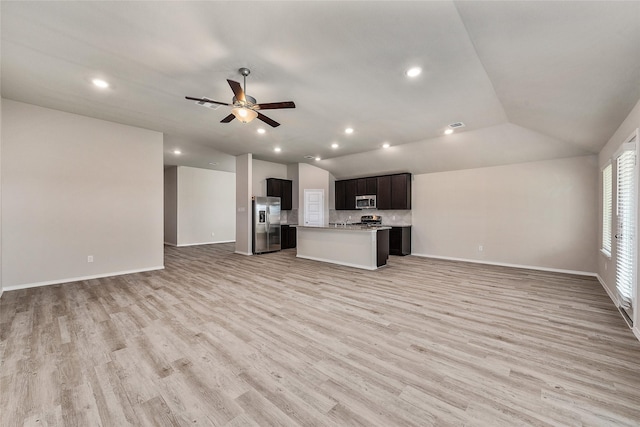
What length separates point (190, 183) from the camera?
9.84m

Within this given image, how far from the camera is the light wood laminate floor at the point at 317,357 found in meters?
1.64

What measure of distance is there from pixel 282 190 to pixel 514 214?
21.8ft

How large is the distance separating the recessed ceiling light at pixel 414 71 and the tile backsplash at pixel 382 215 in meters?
5.12

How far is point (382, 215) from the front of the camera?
27.0 feet

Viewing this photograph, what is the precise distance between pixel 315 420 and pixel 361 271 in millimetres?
3994

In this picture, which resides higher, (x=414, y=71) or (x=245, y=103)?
(x=414, y=71)

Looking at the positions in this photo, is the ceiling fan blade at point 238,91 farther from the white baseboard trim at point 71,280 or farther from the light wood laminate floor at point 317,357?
the white baseboard trim at point 71,280

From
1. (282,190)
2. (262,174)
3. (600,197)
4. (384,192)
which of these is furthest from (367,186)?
(600,197)

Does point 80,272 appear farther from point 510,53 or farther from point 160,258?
point 510,53

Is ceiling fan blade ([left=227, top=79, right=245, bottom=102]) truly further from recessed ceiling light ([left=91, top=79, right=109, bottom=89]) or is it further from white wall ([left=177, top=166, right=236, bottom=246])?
white wall ([left=177, top=166, right=236, bottom=246])

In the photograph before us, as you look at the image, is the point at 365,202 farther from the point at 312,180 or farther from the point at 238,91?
the point at 238,91

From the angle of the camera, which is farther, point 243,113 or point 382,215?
point 382,215

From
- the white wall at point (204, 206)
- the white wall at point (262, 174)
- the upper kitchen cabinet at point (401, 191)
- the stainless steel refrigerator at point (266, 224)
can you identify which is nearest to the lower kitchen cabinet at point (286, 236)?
the stainless steel refrigerator at point (266, 224)

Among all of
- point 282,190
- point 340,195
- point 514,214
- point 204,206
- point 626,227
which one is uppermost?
point 282,190
